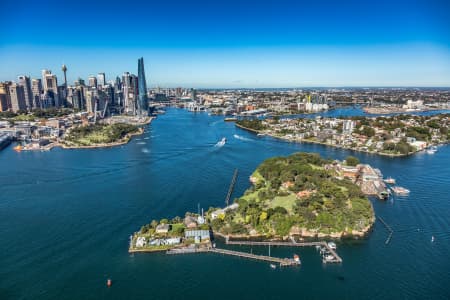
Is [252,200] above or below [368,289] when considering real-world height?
above

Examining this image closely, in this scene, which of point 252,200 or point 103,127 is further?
point 103,127

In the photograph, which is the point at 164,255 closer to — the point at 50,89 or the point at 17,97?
the point at 17,97

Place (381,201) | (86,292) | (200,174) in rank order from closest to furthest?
(86,292) → (381,201) → (200,174)

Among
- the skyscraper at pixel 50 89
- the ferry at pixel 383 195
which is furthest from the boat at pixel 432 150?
the skyscraper at pixel 50 89

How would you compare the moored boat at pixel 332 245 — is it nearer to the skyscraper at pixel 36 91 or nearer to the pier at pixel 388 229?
the pier at pixel 388 229

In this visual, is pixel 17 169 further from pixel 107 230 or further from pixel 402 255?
pixel 402 255

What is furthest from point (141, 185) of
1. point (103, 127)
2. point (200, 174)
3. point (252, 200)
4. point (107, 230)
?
point (103, 127)
